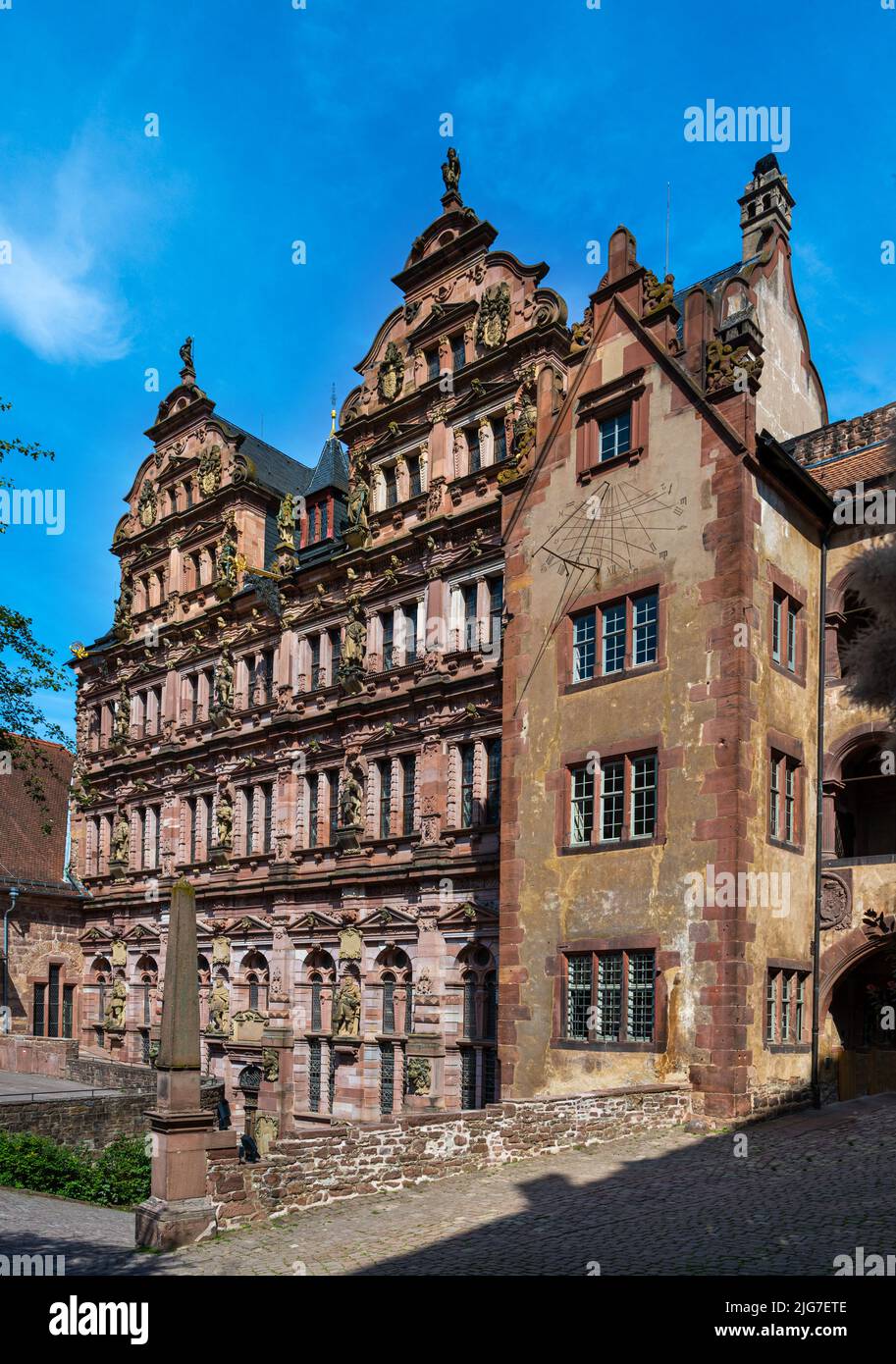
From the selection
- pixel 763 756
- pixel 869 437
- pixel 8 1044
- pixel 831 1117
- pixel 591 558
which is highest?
pixel 869 437

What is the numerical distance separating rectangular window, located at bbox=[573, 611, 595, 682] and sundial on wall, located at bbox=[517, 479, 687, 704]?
38 cm

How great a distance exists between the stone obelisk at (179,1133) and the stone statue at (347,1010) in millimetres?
15527

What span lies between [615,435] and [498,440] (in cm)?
647

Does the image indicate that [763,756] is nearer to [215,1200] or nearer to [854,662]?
[854,662]

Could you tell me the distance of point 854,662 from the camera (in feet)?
35.7

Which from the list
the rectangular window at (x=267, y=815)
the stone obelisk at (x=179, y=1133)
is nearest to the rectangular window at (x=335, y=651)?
the rectangular window at (x=267, y=815)

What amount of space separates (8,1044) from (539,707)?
24314mm

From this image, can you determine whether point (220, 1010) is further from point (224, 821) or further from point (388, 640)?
point (388, 640)

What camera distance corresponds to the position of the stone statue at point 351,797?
31.5 metres

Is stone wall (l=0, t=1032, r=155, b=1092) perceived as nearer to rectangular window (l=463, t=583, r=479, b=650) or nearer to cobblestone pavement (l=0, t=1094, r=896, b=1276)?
rectangular window (l=463, t=583, r=479, b=650)

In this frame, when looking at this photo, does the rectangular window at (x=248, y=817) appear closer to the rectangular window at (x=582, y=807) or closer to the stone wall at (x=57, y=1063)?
the stone wall at (x=57, y=1063)

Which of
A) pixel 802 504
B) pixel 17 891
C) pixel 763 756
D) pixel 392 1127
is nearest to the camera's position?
pixel 392 1127

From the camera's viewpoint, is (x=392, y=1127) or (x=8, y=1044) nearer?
(x=392, y=1127)
